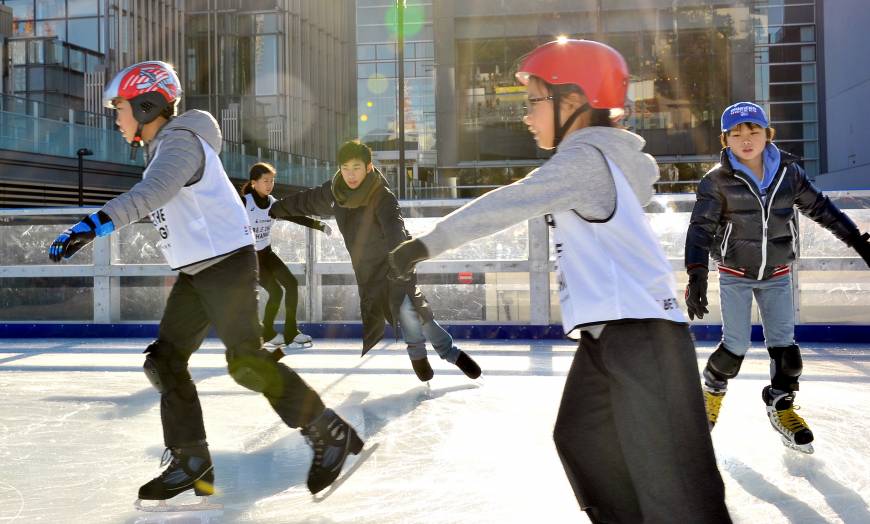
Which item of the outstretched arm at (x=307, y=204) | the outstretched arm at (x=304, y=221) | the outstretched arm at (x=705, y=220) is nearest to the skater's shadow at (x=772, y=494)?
the outstretched arm at (x=705, y=220)

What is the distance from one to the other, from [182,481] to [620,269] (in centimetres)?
202

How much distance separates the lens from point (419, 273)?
9203mm

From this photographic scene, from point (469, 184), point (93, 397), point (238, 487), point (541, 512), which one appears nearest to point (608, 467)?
point (541, 512)

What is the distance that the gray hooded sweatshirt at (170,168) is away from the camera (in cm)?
289

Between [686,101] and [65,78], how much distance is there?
22440 millimetres

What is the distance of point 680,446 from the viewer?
6.21 ft

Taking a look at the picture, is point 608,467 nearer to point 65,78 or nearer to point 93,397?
point 93,397

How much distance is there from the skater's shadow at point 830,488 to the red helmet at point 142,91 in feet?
9.32

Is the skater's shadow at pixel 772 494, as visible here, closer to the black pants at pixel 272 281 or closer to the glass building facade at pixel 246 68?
the black pants at pixel 272 281

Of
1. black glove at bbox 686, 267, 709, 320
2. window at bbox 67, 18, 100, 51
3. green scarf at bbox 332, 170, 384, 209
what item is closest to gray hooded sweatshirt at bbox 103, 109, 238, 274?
black glove at bbox 686, 267, 709, 320

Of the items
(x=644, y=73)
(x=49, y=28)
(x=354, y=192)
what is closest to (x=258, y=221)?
(x=354, y=192)

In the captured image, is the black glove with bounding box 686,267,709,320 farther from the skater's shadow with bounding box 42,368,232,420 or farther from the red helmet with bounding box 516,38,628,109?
the skater's shadow with bounding box 42,368,232,420

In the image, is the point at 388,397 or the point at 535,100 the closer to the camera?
the point at 535,100

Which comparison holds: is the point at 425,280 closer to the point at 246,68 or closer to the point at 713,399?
the point at 713,399
